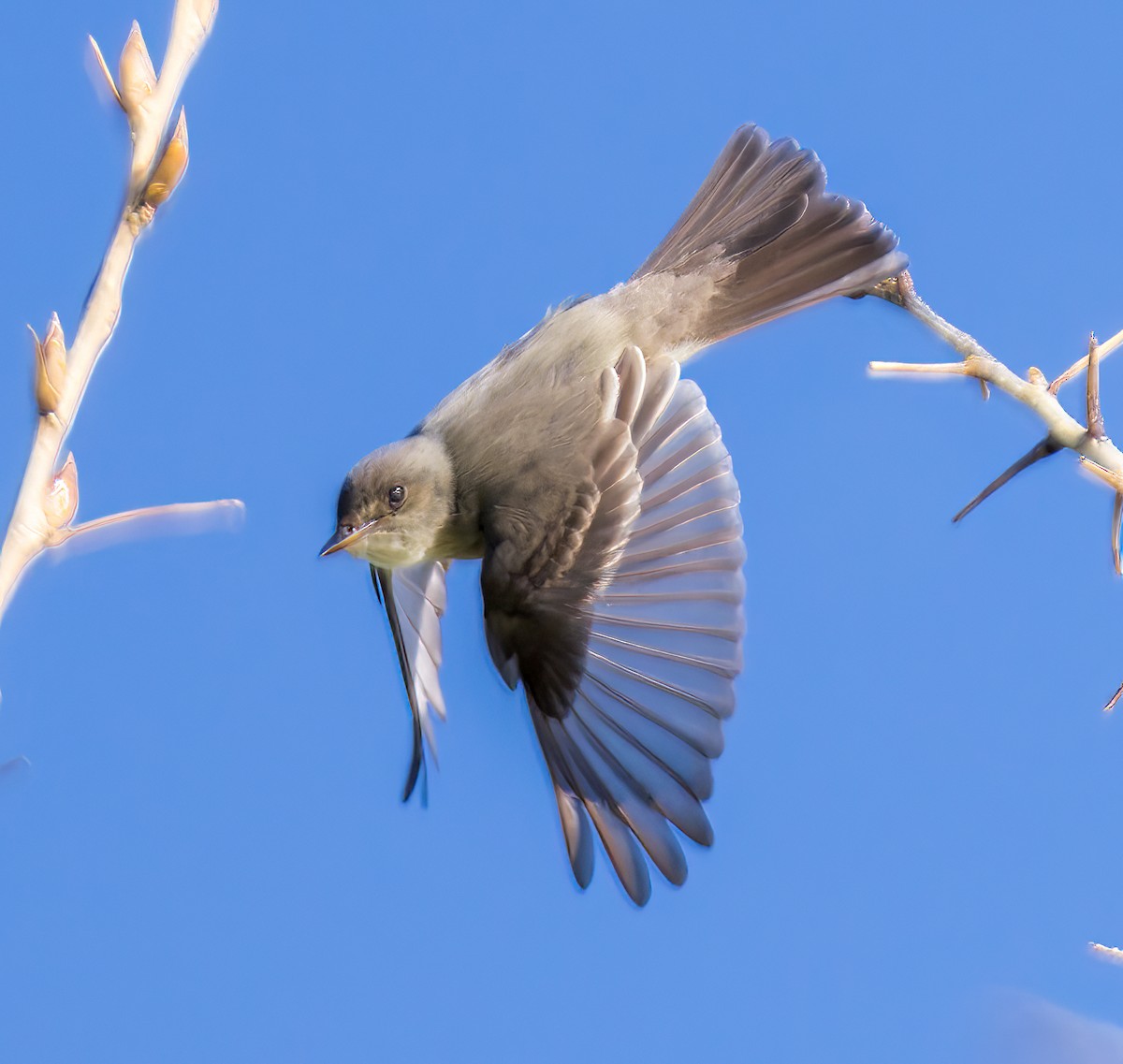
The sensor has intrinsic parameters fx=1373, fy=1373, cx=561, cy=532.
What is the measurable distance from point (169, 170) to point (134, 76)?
0.08 meters

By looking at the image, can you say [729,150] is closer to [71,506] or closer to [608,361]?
[608,361]

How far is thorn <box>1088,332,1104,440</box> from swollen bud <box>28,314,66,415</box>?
1.04 meters

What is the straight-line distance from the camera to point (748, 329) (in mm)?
3158

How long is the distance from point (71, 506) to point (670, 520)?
1.60 m

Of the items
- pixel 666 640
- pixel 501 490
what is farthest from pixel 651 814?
pixel 501 490

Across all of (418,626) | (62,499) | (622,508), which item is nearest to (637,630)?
(622,508)

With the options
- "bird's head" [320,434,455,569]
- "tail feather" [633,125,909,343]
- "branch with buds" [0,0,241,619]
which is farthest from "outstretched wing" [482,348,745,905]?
"branch with buds" [0,0,241,619]

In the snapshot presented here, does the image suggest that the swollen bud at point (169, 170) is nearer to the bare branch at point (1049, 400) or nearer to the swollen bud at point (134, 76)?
the swollen bud at point (134, 76)

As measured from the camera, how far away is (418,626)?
11.4 feet

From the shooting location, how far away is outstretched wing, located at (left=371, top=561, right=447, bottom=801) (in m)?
3.11

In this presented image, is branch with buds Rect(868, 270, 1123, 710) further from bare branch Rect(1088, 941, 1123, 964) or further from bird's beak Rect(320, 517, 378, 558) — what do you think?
bird's beak Rect(320, 517, 378, 558)

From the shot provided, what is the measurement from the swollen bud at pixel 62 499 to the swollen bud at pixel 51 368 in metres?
0.09

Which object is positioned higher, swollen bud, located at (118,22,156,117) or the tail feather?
the tail feather

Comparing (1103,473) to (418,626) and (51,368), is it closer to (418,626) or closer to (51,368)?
(51,368)
